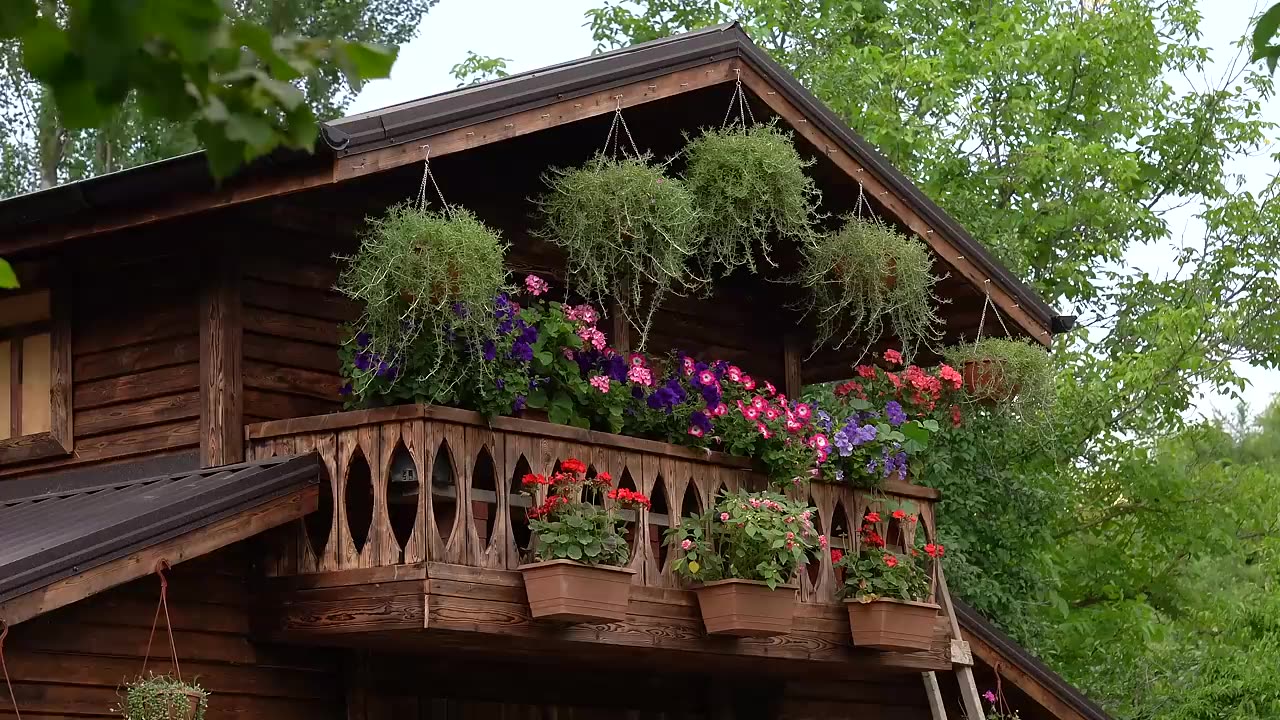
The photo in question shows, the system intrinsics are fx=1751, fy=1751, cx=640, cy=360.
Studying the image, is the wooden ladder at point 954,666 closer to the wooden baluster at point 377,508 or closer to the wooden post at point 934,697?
the wooden post at point 934,697

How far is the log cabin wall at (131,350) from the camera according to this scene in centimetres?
904

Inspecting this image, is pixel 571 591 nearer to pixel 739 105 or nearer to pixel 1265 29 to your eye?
pixel 739 105

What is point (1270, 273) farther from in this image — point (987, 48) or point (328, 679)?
point (328, 679)

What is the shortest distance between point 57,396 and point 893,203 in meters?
5.11

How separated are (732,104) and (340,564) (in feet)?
12.9

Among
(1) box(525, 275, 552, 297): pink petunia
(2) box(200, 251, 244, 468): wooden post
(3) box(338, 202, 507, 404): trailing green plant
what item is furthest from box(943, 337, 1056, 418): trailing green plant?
(2) box(200, 251, 244, 468): wooden post

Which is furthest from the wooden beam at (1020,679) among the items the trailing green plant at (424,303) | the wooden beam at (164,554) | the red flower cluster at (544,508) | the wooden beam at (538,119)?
the wooden beam at (164,554)

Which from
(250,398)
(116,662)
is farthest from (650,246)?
(116,662)

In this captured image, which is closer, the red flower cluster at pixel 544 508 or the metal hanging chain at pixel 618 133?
the red flower cluster at pixel 544 508

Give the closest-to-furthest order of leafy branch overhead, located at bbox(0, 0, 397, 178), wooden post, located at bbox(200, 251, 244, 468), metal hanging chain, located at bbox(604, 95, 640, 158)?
leafy branch overhead, located at bbox(0, 0, 397, 178) → wooden post, located at bbox(200, 251, 244, 468) → metal hanging chain, located at bbox(604, 95, 640, 158)

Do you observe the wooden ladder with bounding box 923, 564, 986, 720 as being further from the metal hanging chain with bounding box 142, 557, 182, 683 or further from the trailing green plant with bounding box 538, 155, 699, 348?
the metal hanging chain with bounding box 142, 557, 182, 683

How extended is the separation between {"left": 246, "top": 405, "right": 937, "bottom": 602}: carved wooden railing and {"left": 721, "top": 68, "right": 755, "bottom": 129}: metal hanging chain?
6.89 feet

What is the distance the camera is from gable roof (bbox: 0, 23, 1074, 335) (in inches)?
318

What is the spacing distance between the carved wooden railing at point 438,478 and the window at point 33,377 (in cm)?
150
